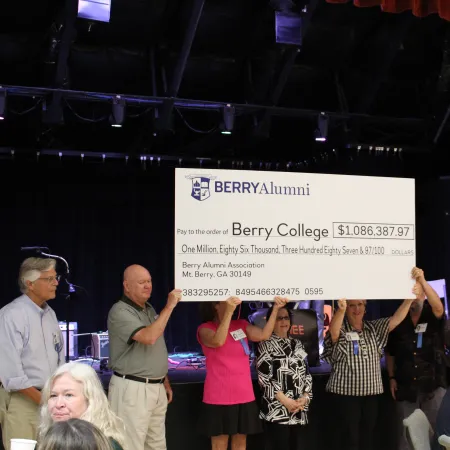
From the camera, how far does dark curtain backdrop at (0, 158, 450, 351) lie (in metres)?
9.20

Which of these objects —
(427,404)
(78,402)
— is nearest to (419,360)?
(427,404)

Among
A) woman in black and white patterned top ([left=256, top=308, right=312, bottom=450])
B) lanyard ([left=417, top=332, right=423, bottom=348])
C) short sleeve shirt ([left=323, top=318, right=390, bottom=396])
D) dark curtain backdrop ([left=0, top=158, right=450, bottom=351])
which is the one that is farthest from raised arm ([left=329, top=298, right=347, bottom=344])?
dark curtain backdrop ([left=0, top=158, right=450, bottom=351])

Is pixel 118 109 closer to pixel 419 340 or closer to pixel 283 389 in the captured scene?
pixel 283 389

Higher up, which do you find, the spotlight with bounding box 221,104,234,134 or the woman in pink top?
the spotlight with bounding box 221,104,234,134

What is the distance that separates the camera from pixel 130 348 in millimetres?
3723

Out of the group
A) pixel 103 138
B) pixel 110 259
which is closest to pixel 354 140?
pixel 103 138

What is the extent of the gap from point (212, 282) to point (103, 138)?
19.7 feet

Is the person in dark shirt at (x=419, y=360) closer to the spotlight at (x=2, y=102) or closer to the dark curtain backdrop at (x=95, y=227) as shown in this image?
the spotlight at (x=2, y=102)

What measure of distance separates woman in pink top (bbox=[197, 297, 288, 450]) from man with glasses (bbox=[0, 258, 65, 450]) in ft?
3.11

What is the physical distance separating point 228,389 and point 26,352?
4.02 ft

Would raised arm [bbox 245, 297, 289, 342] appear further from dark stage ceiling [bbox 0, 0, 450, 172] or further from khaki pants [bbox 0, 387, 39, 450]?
dark stage ceiling [bbox 0, 0, 450, 172]

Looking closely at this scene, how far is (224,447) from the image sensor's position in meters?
4.06

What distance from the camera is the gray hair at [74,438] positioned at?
1.43 metres

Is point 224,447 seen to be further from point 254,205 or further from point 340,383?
point 254,205
